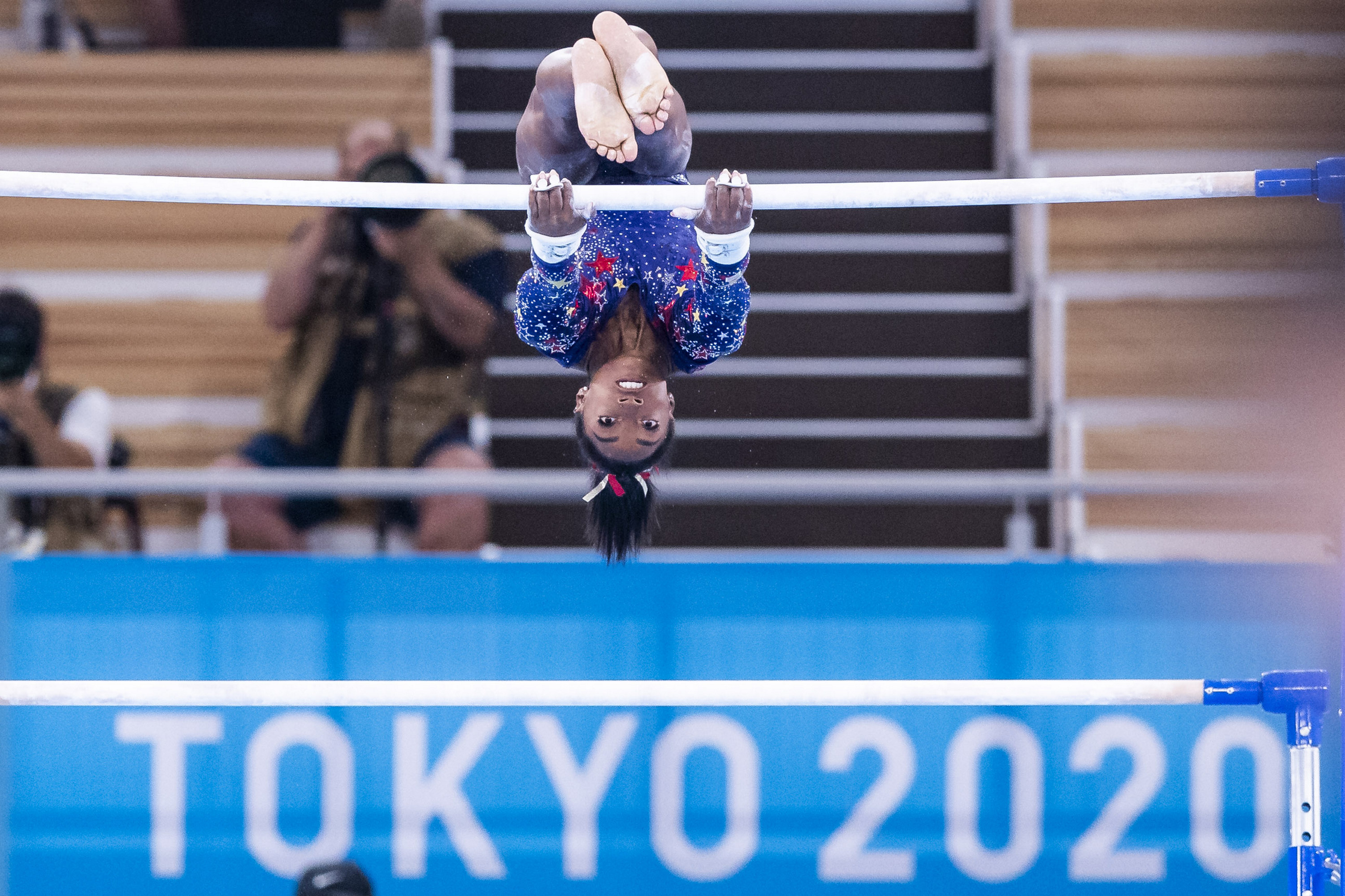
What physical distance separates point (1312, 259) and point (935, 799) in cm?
249

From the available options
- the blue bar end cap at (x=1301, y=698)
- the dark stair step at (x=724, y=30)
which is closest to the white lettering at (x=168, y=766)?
the blue bar end cap at (x=1301, y=698)

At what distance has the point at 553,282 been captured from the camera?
230 cm

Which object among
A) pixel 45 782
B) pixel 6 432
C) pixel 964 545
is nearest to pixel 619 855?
pixel 45 782

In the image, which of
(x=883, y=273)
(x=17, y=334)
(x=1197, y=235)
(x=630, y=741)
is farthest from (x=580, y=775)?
(x=1197, y=235)

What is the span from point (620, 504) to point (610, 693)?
38 centimetres

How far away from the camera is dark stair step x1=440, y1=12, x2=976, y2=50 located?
14.8 ft

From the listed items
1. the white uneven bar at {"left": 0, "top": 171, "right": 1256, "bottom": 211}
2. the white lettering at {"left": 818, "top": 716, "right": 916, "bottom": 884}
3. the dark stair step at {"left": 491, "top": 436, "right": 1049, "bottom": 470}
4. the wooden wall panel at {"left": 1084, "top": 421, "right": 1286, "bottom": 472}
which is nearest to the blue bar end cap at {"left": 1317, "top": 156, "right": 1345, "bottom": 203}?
the white uneven bar at {"left": 0, "top": 171, "right": 1256, "bottom": 211}

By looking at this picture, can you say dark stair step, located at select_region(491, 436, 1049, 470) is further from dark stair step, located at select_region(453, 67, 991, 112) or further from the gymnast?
the gymnast

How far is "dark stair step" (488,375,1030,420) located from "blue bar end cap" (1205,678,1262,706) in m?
1.55

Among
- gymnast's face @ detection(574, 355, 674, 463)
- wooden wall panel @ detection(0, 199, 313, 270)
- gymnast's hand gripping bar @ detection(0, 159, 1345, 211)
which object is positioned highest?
wooden wall panel @ detection(0, 199, 313, 270)

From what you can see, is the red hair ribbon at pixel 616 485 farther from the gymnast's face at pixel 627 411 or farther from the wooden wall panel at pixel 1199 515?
the wooden wall panel at pixel 1199 515

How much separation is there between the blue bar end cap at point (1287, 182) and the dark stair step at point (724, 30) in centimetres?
256

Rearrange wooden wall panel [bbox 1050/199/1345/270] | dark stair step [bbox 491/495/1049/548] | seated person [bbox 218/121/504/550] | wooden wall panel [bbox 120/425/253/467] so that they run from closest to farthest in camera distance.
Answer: seated person [bbox 218/121/504/550] → dark stair step [bbox 491/495/1049/548] → wooden wall panel [bbox 120/425/253/467] → wooden wall panel [bbox 1050/199/1345/270]

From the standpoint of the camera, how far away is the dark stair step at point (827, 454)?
3.90 m
